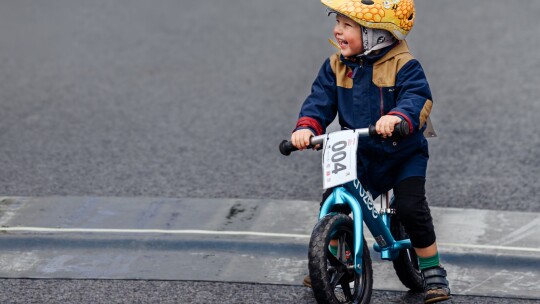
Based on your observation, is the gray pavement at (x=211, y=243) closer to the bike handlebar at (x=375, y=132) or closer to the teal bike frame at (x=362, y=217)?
the teal bike frame at (x=362, y=217)

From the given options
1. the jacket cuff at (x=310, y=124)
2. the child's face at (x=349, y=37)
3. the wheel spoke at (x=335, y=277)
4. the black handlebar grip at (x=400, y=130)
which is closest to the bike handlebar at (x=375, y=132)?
the black handlebar grip at (x=400, y=130)

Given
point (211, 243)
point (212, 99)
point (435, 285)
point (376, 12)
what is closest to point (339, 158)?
point (376, 12)

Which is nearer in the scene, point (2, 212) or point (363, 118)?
point (363, 118)

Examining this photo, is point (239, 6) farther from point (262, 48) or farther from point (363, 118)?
point (363, 118)

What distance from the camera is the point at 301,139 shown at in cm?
470

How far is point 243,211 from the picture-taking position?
246 inches

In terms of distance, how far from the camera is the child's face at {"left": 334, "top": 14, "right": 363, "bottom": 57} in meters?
4.83

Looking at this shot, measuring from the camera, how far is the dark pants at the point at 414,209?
4.80 metres

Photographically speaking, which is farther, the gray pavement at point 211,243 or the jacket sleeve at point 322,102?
the gray pavement at point 211,243

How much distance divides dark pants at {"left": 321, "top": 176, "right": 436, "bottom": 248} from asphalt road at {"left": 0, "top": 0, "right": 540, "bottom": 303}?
702 millimetres

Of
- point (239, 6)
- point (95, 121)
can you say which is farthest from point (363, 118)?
point (239, 6)

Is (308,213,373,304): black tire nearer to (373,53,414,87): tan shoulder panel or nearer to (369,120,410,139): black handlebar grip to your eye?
(369,120,410,139): black handlebar grip

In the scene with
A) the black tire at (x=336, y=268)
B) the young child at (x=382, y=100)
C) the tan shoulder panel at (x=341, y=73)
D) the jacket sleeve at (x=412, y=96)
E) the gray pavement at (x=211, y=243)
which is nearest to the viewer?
the black tire at (x=336, y=268)

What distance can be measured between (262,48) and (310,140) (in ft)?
20.9
